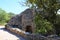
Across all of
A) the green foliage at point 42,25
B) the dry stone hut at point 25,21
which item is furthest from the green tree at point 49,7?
the dry stone hut at point 25,21

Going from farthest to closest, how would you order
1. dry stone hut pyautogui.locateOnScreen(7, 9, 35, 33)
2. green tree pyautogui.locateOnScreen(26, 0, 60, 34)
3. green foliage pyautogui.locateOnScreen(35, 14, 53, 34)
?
dry stone hut pyautogui.locateOnScreen(7, 9, 35, 33) < green foliage pyautogui.locateOnScreen(35, 14, 53, 34) < green tree pyautogui.locateOnScreen(26, 0, 60, 34)

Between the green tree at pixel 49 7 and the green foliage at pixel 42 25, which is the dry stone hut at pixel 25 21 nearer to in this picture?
the green foliage at pixel 42 25

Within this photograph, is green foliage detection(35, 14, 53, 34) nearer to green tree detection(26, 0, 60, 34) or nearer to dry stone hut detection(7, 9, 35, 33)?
green tree detection(26, 0, 60, 34)

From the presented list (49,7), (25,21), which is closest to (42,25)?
(49,7)

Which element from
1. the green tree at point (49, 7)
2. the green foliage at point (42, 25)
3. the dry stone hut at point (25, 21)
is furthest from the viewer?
the dry stone hut at point (25, 21)

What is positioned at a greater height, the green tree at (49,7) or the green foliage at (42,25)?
the green tree at (49,7)

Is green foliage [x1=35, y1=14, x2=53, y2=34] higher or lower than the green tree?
lower

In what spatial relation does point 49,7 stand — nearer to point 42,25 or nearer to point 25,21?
point 42,25

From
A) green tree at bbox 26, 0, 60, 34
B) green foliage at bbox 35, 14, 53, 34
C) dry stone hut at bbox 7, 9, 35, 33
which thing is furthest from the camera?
dry stone hut at bbox 7, 9, 35, 33

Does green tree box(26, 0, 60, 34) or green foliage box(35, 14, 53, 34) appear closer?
green tree box(26, 0, 60, 34)

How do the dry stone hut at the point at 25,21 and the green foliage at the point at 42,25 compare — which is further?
the dry stone hut at the point at 25,21

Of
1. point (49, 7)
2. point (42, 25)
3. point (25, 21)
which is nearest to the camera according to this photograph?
point (49, 7)

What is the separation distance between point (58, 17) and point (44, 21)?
0.95 meters

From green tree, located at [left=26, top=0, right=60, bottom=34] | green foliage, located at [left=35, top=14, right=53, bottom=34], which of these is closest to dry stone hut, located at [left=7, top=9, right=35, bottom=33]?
green foliage, located at [left=35, top=14, right=53, bottom=34]
